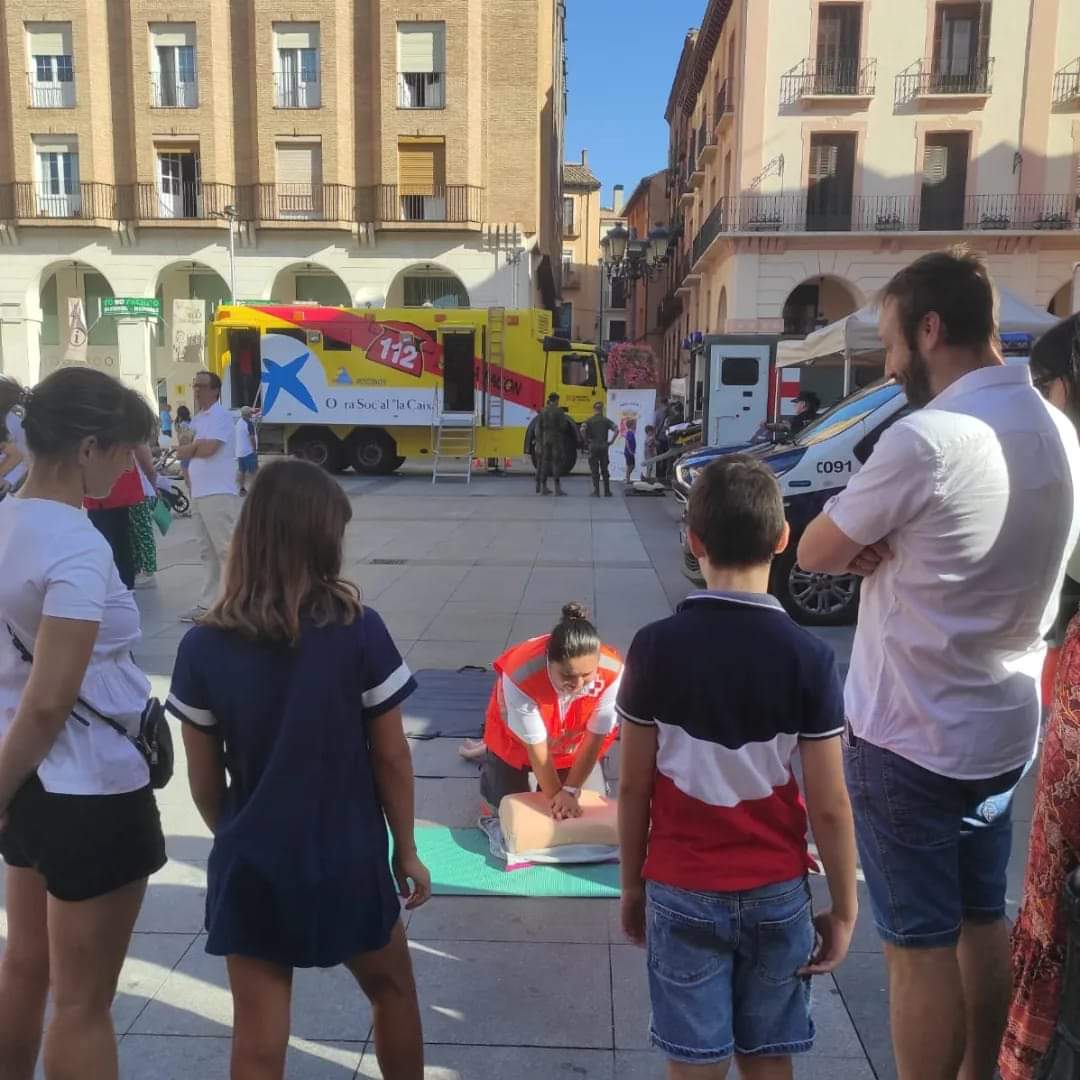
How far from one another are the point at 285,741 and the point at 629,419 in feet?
60.0

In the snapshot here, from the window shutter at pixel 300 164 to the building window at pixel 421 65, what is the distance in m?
3.09


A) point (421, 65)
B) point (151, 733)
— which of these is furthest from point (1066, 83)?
point (151, 733)

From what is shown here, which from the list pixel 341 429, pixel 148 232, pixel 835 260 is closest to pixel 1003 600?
pixel 341 429

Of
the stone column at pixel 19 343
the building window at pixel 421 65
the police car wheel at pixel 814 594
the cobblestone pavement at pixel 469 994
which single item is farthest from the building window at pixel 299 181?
the cobblestone pavement at pixel 469 994

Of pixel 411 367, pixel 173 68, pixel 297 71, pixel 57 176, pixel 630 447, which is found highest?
pixel 173 68

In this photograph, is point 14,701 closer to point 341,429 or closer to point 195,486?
point 195,486

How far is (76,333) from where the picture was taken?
104 ft

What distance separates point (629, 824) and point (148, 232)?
3305 cm

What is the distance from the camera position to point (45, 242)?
3112cm

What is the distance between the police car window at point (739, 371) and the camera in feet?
62.2

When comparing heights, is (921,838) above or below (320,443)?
above

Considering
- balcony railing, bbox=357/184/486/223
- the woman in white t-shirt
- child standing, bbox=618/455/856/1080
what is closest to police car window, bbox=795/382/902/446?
child standing, bbox=618/455/856/1080

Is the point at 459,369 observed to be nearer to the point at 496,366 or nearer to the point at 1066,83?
the point at 496,366

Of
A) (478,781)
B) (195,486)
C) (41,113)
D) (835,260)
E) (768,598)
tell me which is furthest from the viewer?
(41,113)
